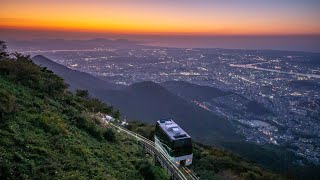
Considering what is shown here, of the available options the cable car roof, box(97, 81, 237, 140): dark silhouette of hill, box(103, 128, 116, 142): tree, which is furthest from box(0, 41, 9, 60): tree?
box(97, 81, 237, 140): dark silhouette of hill

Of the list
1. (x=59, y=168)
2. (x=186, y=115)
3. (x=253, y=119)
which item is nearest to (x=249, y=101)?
(x=253, y=119)

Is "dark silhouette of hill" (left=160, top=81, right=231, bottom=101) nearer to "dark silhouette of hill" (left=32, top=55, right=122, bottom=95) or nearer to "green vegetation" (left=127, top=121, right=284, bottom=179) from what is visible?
"dark silhouette of hill" (left=32, top=55, right=122, bottom=95)

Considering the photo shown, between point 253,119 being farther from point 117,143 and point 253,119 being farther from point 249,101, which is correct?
point 117,143

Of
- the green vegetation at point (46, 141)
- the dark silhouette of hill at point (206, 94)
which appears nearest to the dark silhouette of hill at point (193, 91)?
the dark silhouette of hill at point (206, 94)

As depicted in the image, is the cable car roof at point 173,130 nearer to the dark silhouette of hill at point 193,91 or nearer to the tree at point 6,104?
the tree at point 6,104

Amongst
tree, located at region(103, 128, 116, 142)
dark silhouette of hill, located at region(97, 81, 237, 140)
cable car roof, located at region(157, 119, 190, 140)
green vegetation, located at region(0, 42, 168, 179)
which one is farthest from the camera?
dark silhouette of hill, located at region(97, 81, 237, 140)

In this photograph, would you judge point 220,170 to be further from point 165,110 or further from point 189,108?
point 189,108

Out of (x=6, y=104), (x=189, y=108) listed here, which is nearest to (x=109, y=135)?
(x=6, y=104)

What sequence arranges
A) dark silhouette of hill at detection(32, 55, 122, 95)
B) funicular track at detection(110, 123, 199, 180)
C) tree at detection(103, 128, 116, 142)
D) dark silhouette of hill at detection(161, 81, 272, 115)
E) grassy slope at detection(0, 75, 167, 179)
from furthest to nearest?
dark silhouette of hill at detection(32, 55, 122, 95)
dark silhouette of hill at detection(161, 81, 272, 115)
tree at detection(103, 128, 116, 142)
funicular track at detection(110, 123, 199, 180)
grassy slope at detection(0, 75, 167, 179)
